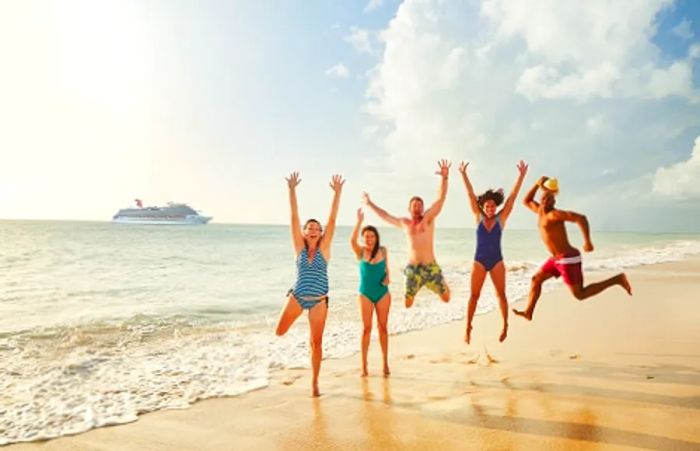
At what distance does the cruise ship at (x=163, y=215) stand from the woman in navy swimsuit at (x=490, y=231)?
11639 cm

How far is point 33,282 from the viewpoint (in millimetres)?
22203

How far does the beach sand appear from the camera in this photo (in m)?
4.89

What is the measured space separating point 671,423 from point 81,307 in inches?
619

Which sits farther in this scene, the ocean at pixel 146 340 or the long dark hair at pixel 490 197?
the long dark hair at pixel 490 197

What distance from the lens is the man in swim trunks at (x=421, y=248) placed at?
320 inches

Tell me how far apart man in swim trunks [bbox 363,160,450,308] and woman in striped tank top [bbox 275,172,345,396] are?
205 cm

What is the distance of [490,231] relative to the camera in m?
7.96

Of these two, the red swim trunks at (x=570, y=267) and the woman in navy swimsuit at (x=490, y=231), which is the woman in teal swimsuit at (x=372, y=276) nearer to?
the woman in navy swimsuit at (x=490, y=231)

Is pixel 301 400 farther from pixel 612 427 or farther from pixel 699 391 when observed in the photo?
pixel 699 391

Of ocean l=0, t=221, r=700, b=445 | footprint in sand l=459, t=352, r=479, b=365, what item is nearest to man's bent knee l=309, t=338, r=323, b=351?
ocean l=0, t=221, r=700, b=445

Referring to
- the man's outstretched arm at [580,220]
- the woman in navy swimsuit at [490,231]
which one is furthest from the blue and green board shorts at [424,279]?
the man's outstretched arm at [580,220]

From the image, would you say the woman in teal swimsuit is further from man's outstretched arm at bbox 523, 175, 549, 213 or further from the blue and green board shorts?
man's outstretched arm at bbox 523, 175, 549, 213

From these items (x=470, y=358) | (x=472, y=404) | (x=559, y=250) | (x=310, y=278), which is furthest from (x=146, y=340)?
(x=559, y=250)

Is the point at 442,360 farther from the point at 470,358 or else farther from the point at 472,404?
the point at 472,404
